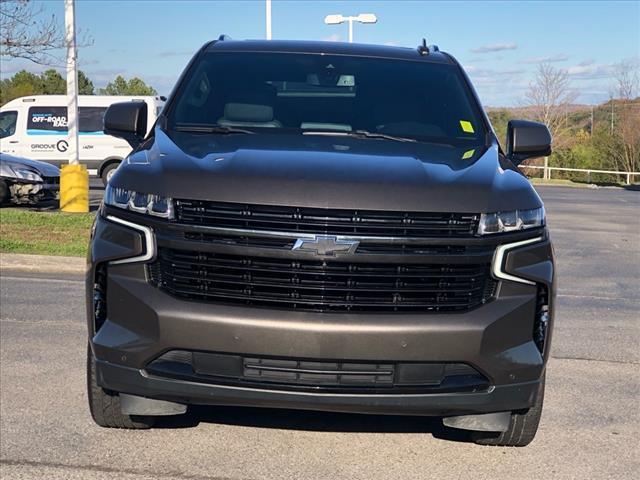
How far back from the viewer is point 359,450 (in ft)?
13.9

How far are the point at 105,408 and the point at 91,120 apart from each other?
19.5 metres

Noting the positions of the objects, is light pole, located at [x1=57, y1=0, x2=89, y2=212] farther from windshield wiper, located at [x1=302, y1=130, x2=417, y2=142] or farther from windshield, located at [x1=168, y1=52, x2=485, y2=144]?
windshield wiper, located at [x1=302, y1=130, x2=417, y2=142]

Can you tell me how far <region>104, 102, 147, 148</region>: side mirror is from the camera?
4.93 meters

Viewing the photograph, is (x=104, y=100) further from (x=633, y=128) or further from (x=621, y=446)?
(x=633, y=128)

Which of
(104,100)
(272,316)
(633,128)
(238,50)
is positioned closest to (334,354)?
(272,316)

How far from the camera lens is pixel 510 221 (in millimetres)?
3623

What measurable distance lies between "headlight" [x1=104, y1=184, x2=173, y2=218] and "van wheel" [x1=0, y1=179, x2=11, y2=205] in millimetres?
12803

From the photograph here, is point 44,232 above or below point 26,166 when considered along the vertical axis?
below

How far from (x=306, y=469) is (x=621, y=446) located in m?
1.66

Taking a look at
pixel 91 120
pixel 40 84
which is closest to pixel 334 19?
pixel 91 120

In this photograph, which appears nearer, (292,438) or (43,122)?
(292,438)

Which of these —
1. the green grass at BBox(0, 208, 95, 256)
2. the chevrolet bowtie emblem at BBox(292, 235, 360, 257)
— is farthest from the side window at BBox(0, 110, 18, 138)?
the chevrolet bowtie emblem at BBox(292, 235, 360, 257)

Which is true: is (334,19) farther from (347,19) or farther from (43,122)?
(43,122)

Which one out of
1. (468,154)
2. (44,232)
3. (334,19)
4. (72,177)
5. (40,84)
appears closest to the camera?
(468,154)
